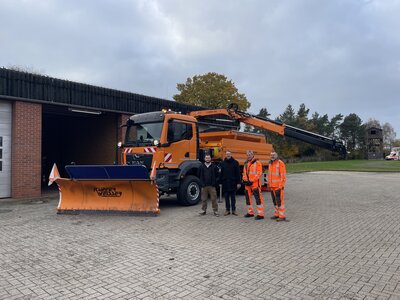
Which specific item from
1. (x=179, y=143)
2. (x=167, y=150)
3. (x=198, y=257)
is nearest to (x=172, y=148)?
(x=167, y=150)

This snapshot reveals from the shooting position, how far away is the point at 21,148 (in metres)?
12.5

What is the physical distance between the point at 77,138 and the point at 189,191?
12.3 m

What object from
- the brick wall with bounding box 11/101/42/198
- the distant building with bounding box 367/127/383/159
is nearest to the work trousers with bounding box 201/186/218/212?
the brick wall with bounding box 11/101/42/198

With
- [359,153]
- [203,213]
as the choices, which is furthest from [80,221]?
[359,153]

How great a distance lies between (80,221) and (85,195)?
1.24 m

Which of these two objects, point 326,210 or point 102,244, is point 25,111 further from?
point 326,210

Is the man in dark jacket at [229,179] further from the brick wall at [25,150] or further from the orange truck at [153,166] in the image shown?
the brick wall at [25,150]

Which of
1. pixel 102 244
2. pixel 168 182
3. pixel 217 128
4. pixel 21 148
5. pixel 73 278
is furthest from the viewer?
pixel 217 128

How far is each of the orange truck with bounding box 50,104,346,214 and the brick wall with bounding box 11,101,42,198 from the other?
13.0ft

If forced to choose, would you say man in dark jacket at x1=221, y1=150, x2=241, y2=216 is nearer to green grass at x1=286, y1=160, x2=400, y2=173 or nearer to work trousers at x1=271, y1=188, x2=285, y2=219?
work trousers at x1=271, y1=188, x2=285, y2=219

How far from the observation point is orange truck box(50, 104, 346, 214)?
902 cm

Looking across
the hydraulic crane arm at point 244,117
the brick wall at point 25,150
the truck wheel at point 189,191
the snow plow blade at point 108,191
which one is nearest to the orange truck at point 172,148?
the truck wheel at point 189,191

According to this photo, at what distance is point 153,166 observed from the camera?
914 cm

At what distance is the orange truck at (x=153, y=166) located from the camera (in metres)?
9.02
